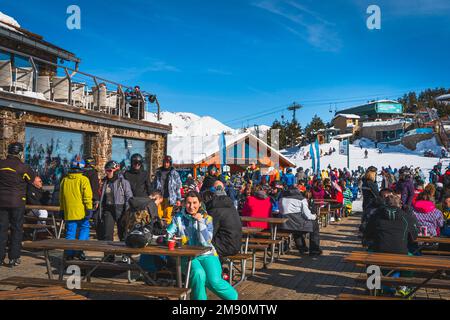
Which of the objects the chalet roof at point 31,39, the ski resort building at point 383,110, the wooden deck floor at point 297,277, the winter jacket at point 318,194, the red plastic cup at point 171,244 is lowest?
the wooden deck floor at point 297,277

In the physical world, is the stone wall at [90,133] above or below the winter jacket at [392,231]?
above

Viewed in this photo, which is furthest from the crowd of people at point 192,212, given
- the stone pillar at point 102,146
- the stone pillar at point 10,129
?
the stone pillar at point 102,146

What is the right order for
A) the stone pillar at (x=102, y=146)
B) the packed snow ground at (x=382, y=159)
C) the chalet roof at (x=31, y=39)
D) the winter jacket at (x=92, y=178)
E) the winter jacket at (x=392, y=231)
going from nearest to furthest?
1. the winter jacket at (x=392, y=231)
2. the winter jacket at (x=92, y=178)
3. the stone pillar at (x=102, y=146)
4. the chalet roof at (x=31, y=39)
5. the packed snow ground at (x=382, y=159)

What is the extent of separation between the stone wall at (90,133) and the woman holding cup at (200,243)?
590 centimetres

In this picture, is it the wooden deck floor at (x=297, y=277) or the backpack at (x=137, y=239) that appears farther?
the wooden deck floor at (x=297, y=277)

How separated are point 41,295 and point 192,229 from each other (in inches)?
65.0

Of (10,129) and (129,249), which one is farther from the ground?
(10,129)

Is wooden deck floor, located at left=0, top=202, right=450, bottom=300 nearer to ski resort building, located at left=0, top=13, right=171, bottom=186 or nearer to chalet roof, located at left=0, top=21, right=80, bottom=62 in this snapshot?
ski resort building, located at left=0, top=13, right=171, bottom=186

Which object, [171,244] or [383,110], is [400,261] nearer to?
[171,244]

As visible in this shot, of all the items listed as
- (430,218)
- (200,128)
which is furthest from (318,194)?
(200,128)

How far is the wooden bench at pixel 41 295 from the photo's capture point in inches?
130

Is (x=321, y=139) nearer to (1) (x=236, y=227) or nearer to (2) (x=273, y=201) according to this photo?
(2) (x=273, y=201)

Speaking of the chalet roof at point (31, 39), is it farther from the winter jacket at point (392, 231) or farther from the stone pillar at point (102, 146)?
the winter jacket at point (392, 231)

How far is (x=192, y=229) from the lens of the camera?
4582 millimetres
